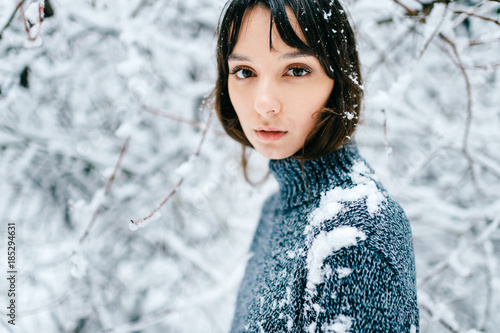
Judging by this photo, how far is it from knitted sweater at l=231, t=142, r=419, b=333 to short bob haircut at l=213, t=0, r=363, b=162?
2.6 inches

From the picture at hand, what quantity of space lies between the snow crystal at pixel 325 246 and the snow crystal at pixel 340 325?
0.23 feet

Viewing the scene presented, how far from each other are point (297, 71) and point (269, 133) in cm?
18

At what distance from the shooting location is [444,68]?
2691 millimetres

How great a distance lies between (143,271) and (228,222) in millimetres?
902

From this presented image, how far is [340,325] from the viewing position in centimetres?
60

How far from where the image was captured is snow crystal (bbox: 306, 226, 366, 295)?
0.63 metres

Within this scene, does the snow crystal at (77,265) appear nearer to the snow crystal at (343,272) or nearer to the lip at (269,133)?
the lip at (269,133)

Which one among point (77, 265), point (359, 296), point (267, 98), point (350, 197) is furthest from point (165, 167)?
point (359, 296)

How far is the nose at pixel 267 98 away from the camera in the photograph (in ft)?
2.54

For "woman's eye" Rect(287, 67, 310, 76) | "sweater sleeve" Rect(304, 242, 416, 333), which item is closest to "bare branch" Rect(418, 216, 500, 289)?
"sweater sleeve" Rect(304, 242, 416, 333)

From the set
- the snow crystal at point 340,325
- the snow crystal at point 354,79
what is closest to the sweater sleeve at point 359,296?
the snow crystal at point 340,325

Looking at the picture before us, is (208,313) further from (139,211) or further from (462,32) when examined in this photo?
(462,32)

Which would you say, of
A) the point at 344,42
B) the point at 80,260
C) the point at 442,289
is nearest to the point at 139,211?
the point at 80,260

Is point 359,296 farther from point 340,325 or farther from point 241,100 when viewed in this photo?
point 241,100
